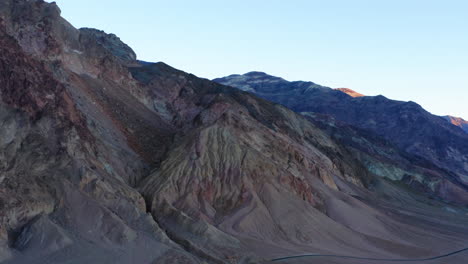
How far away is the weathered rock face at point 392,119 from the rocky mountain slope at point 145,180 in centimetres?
7695

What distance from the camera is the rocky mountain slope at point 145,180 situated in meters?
30.5

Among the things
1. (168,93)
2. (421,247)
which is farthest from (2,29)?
(421,247)

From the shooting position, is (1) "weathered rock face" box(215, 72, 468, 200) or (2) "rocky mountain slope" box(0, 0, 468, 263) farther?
(1) "weathered rock face" box(215, 72, 468, 200)

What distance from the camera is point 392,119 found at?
526 ft

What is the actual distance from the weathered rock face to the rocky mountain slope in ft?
252

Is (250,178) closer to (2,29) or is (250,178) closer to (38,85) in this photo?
(38,85)

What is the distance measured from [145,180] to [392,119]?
414 feet

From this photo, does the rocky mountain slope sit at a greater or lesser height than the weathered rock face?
lesser

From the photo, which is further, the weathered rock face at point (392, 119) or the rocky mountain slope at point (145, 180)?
the weathered rock face at point (392, 119)

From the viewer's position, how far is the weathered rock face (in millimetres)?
147375

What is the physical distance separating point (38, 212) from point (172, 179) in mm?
15193

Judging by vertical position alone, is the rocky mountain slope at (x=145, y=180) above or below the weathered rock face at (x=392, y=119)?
below

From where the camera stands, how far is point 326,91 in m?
175

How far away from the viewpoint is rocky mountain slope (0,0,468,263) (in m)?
30.5
